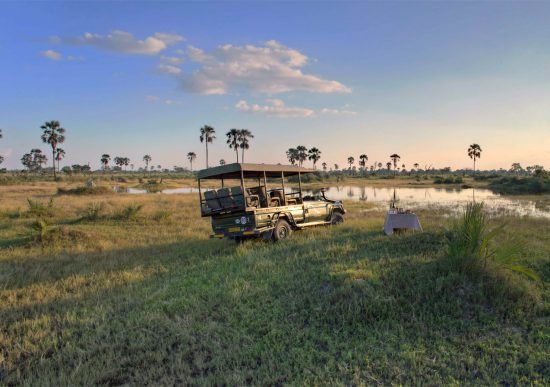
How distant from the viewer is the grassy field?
13.8 ft

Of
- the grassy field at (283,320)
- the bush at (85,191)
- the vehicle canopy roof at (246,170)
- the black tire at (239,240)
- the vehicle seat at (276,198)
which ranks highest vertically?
the vehicle canopy roof at (246,170)

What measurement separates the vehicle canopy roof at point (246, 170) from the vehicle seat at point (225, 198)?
23.0 inches

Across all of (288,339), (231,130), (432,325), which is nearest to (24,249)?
(288,339)

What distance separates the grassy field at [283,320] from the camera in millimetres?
4215

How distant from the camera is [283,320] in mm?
5484

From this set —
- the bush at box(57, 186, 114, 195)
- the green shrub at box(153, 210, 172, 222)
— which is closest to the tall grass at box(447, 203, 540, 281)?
the green shrub at box(153, 210, 172, 222)

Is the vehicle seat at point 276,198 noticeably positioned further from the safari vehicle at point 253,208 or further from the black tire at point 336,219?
the black tire at point 336,219

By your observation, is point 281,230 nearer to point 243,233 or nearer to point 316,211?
point 243,233

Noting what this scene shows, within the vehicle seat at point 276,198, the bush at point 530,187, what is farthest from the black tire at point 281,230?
the bush at point 530,187

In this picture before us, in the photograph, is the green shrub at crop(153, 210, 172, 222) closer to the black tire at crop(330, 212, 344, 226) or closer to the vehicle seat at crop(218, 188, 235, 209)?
the vehicle seat at crop(218, 188, 235, 209)

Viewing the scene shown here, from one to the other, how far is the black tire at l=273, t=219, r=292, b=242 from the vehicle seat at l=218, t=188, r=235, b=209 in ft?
5.61

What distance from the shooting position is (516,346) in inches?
176

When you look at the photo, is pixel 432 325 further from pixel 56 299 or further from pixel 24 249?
pixel 24 249

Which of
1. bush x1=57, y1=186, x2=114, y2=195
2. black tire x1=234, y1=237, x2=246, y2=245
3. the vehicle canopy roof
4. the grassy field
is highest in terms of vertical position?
the vehicle canopy roof
